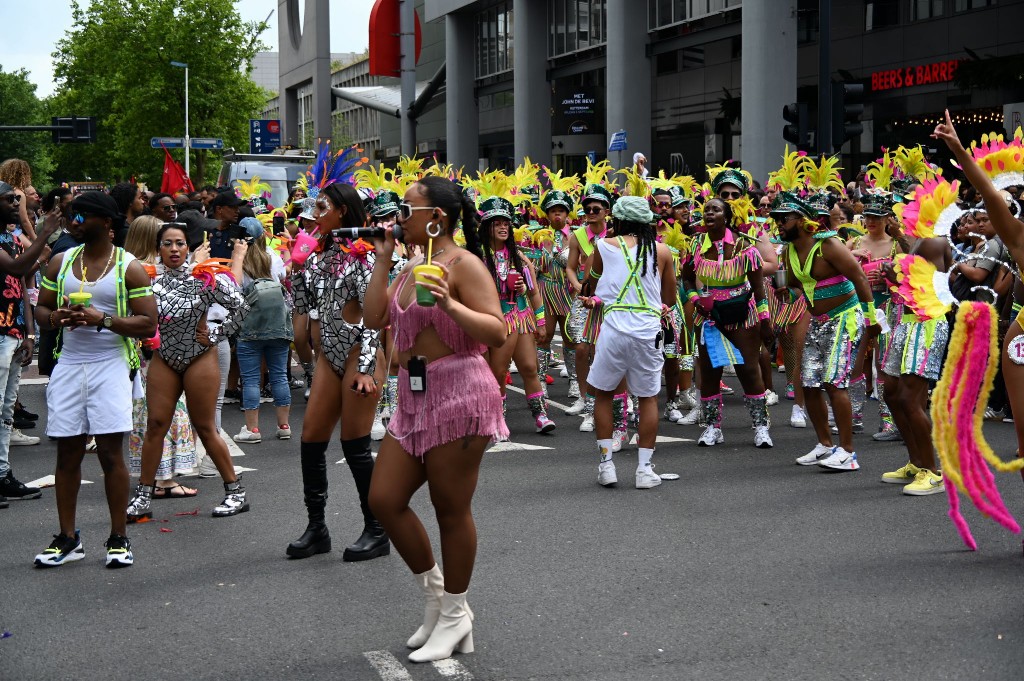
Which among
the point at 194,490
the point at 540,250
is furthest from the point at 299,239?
the point at 540,250

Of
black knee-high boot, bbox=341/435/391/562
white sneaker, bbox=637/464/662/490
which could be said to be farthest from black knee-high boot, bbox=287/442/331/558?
white sneaker, bbox=637/464/662/490

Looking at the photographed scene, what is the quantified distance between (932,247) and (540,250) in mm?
5467

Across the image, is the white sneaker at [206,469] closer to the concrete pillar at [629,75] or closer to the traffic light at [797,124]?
the traffic light at [797,124]

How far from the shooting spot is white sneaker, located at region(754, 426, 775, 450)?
9672mm

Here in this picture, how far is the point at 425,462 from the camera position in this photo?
4824 mm

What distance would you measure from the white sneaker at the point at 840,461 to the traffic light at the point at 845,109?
7.15 meters

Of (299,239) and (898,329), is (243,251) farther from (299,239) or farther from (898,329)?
(898,329)

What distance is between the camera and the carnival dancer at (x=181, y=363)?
7.25 meters

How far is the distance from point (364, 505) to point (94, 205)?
210 centimetres

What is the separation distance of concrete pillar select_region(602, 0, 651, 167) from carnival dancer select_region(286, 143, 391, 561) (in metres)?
26.2

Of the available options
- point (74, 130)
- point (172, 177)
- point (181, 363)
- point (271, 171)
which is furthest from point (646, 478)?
point (74, 130)

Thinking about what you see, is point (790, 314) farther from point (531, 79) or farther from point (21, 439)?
point (531, 79)

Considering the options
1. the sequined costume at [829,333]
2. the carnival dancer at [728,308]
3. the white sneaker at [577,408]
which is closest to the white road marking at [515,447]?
the carnival dancer at [728,308]

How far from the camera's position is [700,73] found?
32188 millimetres
